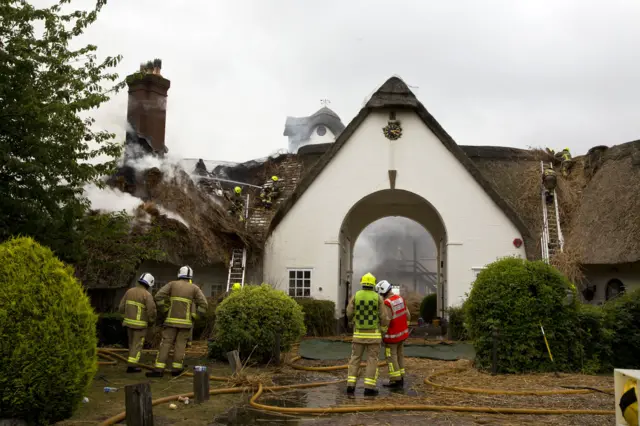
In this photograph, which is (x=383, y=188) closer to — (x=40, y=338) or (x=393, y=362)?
(x=393, y=362)

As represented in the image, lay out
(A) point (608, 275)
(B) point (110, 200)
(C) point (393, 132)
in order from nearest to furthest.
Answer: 1. (B) point (110, 200)
2. (A) point (608, 275)
3. (C) point (393, 132)

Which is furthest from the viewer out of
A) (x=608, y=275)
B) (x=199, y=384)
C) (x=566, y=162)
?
(x=566, y=162)

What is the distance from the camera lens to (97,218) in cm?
1095

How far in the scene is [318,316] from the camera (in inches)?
721

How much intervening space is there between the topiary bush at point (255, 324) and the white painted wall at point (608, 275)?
38.1 feet

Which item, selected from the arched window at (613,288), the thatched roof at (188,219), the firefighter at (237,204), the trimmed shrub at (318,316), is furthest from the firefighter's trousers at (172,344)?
the arched window at (613,288)

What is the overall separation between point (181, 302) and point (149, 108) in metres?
12.3

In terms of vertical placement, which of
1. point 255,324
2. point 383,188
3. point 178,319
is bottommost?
point 255,324

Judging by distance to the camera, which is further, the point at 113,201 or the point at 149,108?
the point at 149,108

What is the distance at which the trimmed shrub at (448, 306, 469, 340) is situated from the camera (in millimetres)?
17953

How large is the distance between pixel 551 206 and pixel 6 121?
60.5 ft

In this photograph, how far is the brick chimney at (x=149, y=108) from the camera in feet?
68.9

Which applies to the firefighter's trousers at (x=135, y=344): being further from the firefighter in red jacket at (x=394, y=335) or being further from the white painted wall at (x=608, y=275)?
the white painted wall at (x=608, y=275)

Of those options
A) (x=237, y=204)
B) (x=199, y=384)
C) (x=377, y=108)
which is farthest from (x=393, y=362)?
(x=237, y=204)
